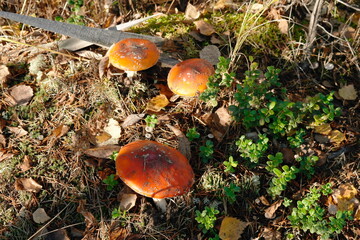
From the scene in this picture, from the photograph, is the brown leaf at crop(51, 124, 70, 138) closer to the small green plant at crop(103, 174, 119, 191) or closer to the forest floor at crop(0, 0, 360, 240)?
the forest floor at crop(0, 0, 360, 240)

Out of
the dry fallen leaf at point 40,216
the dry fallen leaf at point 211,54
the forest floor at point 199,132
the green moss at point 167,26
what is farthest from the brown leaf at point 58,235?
the green moss at point 167,26

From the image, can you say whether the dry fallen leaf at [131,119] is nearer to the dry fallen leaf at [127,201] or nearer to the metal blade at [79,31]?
the dry fallen leaf at [127,201]

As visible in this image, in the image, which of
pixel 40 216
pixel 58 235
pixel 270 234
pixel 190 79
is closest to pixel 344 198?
pixel 270 234

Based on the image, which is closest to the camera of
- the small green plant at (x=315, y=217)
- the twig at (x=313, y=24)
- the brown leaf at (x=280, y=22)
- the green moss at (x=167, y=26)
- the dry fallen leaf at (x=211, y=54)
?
the small green plant at (x=315, y=217)

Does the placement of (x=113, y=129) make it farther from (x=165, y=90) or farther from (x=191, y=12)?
(x=191, y=12)

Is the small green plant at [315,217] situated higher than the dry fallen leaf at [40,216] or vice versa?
the small green plant at [315,217]

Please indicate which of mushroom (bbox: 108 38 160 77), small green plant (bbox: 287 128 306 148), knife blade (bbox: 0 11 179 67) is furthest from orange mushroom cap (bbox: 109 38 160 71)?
small green plant (bbox: 287 128 306 148)
